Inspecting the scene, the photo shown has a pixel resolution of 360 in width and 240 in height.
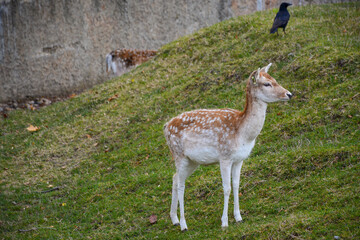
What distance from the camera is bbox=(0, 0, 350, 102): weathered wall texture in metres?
16.7

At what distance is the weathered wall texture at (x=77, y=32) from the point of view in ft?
54.9

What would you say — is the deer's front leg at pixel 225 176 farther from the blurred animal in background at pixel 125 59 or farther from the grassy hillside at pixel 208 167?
the blurred animal in background at pixel 125 59

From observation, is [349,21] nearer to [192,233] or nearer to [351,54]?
[351,54]

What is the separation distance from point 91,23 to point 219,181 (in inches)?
441

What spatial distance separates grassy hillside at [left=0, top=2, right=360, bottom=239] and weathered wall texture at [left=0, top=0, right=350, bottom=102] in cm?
215

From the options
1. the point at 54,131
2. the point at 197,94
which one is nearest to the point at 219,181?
the point at 197,94

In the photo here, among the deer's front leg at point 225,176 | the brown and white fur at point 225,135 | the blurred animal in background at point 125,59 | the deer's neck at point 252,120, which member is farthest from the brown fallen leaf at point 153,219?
the blurred animal in background at point 125,59

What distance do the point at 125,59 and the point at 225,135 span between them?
10.6 meters

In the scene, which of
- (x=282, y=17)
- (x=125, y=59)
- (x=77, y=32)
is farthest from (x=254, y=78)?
(x=77, y=32)

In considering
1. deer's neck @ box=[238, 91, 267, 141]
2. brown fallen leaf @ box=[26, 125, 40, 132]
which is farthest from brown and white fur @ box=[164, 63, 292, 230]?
brown fallen leaf @ box=[26, 125, 40, 132]

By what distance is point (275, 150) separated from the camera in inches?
343

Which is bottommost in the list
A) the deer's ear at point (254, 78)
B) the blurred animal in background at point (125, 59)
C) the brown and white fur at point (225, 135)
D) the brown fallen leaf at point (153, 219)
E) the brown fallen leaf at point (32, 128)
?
the brown fallen leaf at point (32, 128)

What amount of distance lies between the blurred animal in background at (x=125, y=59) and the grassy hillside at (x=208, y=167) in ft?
2.83

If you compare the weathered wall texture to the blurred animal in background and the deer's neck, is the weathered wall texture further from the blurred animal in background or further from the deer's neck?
the deer's neck
